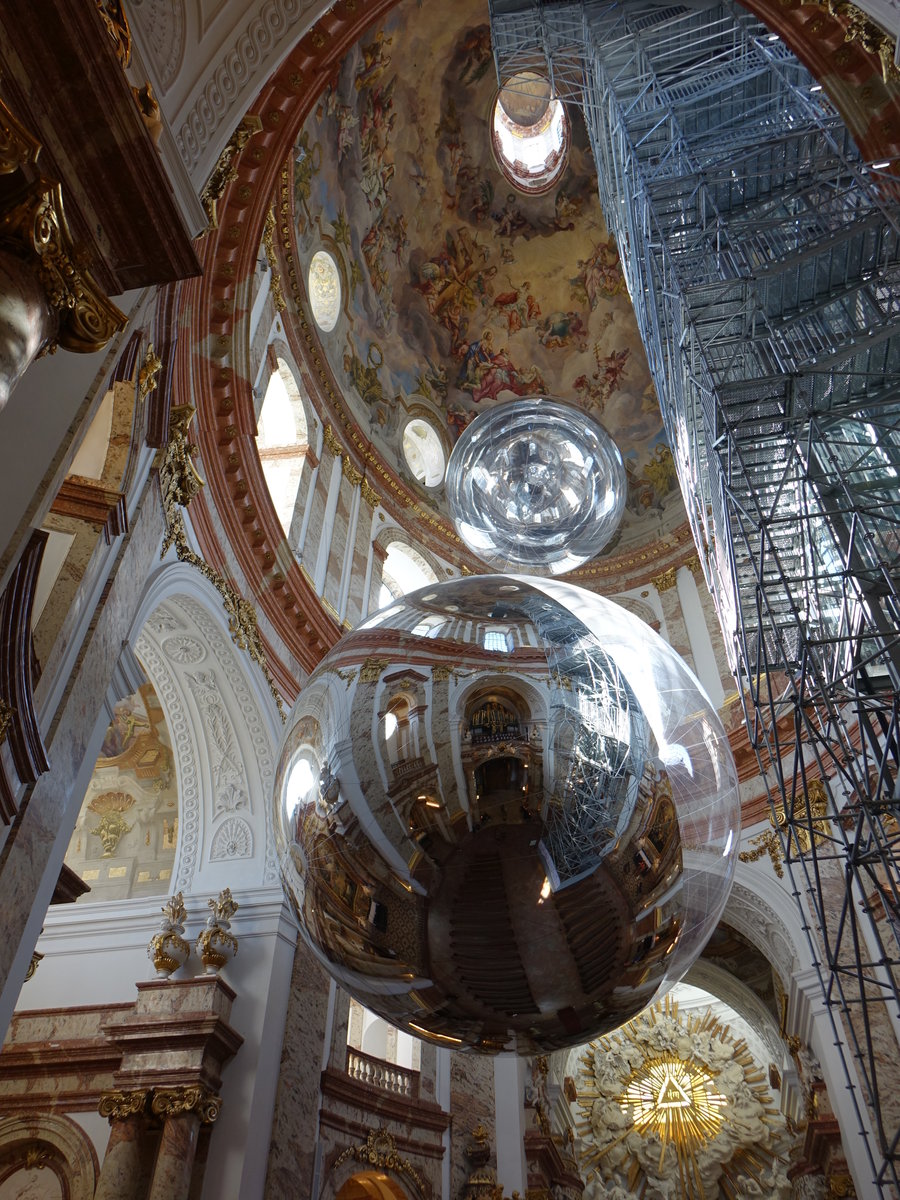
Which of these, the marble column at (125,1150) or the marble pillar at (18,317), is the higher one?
the marble pillar at (18,317)

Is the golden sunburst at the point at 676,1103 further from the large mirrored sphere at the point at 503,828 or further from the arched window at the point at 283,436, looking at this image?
the large mirrored sphere at the point at 503,828

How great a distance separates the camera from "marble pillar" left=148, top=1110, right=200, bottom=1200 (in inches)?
260

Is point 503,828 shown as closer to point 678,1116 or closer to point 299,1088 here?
point 299,1088

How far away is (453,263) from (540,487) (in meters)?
15.9

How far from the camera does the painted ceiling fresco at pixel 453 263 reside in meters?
14.0

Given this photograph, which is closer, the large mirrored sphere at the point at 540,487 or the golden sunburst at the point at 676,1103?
A: the large mirrored sphere at the point at 540,487

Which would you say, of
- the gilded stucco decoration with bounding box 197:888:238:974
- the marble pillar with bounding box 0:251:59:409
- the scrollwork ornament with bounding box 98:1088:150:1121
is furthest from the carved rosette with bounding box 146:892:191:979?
the marble pillar with bounding box 0:251:59:409

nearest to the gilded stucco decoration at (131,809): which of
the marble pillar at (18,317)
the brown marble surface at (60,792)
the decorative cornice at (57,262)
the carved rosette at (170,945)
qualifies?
the carved rosette at (170,945)

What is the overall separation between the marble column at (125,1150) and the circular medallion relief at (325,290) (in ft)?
32.5

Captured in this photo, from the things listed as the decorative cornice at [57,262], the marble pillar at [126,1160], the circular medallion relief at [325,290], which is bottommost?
the marble pillar at [126,1160]

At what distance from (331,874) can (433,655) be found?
40 cm

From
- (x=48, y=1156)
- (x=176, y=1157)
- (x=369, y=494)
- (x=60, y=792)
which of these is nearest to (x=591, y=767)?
(x=60, y=792)

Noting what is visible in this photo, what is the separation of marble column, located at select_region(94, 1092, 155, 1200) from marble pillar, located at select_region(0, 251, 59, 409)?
6.61m

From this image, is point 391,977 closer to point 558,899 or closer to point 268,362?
point 558,899
